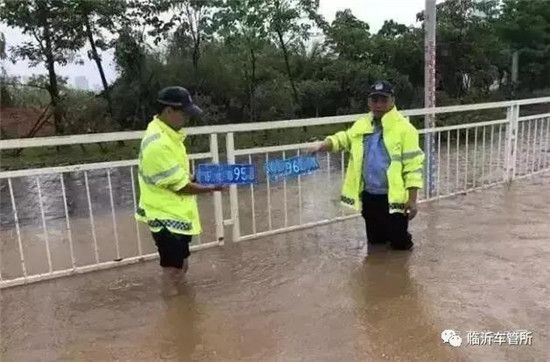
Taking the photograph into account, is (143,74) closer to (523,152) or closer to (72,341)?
(523,152)

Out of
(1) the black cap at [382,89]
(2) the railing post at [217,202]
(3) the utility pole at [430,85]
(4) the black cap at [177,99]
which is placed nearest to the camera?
(4) the black cap at [177,99]

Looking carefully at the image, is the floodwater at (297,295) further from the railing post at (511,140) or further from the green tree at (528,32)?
the green tree at (528,32)

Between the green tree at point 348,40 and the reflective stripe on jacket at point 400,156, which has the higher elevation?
the green tree at point 348,40

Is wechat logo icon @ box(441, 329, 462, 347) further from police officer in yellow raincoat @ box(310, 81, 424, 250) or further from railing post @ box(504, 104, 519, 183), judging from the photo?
railing post @ box(504, 104, 519, 183)

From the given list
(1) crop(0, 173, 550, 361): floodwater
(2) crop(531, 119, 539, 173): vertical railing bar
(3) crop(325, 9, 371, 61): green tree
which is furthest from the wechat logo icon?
(3) crop(325, 9, 371, 61): green tree

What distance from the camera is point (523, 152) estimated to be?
7.22 m

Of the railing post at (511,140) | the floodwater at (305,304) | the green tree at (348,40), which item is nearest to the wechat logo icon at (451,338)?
the floodwater at (305,304)

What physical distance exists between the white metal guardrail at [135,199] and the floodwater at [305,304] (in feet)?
1.32

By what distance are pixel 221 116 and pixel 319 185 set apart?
24.5 feet

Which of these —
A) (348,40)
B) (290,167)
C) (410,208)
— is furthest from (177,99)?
(348,40)

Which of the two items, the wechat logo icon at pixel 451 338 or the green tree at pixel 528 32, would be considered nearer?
the wechat logo icon at pixel 451 338

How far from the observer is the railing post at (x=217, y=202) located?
4.27 meters

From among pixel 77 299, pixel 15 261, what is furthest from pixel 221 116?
pixel 77 299

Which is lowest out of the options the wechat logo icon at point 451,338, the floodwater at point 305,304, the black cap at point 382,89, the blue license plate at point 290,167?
the wechat logo icon at point 451,338
